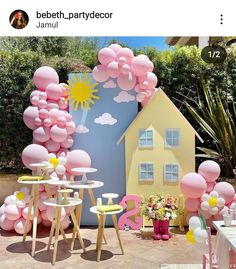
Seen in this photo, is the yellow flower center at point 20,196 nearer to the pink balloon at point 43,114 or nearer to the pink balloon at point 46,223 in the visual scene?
the pink balloon at point 46,223

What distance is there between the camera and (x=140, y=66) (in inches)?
237

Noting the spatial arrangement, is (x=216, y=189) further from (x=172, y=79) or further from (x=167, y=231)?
(x=172, y=79)

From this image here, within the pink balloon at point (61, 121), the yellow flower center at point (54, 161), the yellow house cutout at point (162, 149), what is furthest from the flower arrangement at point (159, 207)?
the pink balloon at point (61, 121)

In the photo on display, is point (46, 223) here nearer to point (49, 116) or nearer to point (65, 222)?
point (65, 222)

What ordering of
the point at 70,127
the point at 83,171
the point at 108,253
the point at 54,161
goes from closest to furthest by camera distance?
the point at 108,253 → the point at 83,171 → the point at 54,161 → the point at 70,127

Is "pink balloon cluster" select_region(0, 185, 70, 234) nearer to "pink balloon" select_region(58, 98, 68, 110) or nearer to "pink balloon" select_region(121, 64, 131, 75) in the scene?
"pink balloon" select_region(58, 98, 68, 110)

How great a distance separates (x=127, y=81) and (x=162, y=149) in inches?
42.6

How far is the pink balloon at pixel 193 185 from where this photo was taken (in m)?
5.84

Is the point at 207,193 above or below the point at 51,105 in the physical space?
below

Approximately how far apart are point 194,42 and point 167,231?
8077 mm

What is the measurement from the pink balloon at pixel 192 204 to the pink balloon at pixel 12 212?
7.51 ft

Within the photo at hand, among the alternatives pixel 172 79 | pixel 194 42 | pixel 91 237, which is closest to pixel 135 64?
pixel 172 79

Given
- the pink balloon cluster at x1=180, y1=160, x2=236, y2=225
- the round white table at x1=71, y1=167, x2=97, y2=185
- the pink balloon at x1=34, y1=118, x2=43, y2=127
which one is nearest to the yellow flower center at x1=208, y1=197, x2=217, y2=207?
the pink balloon cluster at x1=180, y1=160, x2=236, y2=225
